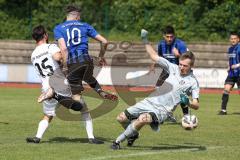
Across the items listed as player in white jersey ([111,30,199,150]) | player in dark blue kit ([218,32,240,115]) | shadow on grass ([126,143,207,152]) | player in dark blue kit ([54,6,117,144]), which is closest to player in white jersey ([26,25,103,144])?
player in dark blue kit ([54,6,117,144])

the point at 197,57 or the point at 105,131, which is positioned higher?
the point at 105,131

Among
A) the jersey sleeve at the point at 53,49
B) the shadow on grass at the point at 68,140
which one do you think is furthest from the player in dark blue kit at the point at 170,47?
the jersey sleeve at the point at 53,49

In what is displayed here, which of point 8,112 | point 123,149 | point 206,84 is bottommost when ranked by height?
point 206,84

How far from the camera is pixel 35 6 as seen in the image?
36469mm

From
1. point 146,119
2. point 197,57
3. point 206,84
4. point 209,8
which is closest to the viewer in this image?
point 146,119

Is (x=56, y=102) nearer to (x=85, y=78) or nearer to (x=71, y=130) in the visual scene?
(x=85, y=78)

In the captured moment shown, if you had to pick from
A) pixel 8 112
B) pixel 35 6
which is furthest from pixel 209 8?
pixel 8 112

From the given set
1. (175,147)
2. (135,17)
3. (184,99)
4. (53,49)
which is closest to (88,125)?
(53,49)

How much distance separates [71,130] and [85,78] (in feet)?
5.02

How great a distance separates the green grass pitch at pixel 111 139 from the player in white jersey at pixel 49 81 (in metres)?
0.32

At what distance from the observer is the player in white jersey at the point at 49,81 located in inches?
434

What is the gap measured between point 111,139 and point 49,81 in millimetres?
1632

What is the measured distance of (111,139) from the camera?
11.8m

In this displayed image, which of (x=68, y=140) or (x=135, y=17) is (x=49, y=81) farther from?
(x=135, y=17)
